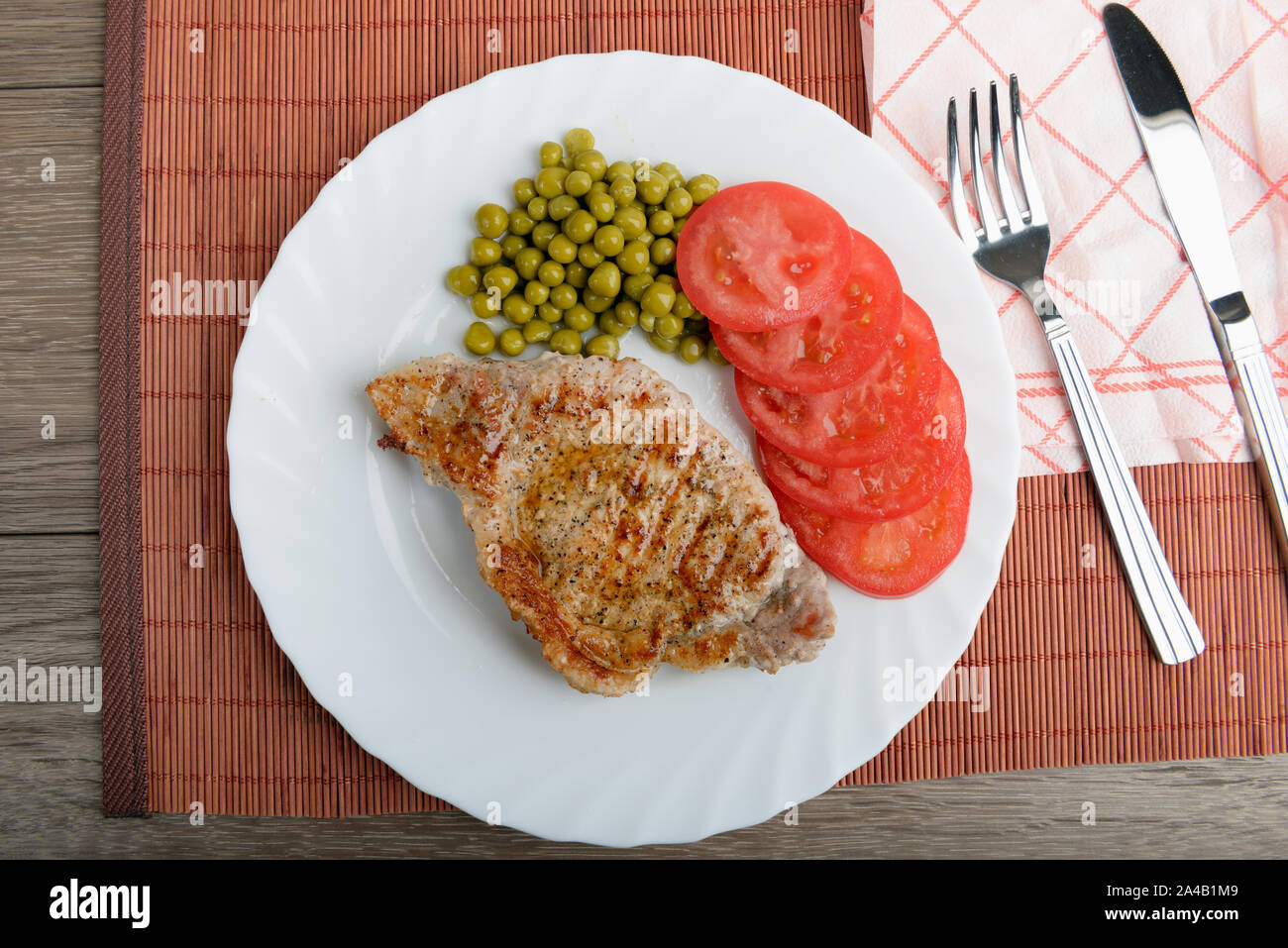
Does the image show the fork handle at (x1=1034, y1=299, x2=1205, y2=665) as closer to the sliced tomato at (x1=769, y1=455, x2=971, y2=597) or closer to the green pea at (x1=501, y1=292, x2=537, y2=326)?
the sliced tomato at (x1=769, y1=455, x2=971, y2=597)

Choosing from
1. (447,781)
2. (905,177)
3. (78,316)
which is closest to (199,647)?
(447,781)

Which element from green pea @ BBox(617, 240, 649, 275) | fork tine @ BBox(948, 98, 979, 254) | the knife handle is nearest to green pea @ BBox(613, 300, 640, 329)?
green pea @ BBox(617, 240, 649, 275)

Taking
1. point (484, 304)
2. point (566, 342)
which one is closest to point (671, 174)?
point (566, 342)

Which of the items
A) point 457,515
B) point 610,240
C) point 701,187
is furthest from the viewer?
point 457,515

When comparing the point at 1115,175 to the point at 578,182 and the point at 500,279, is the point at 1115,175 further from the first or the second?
the point at 500,279

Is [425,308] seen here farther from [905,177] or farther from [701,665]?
[905,177]

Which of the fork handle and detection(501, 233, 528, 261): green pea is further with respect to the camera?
the fork handle

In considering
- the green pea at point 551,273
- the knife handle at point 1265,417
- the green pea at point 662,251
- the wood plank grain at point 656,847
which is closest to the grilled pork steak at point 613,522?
the green pea at point 551,273
